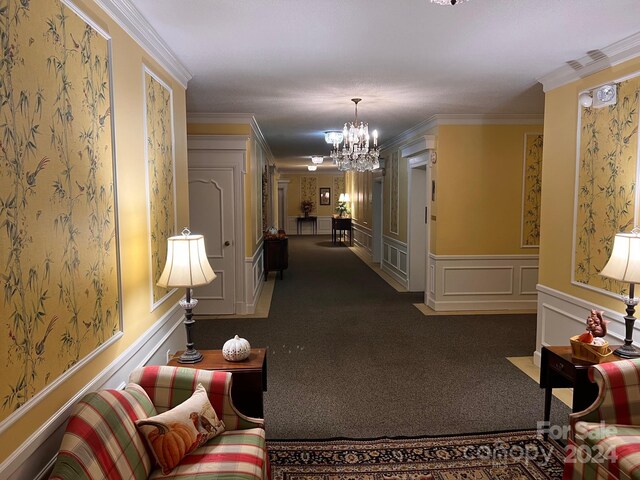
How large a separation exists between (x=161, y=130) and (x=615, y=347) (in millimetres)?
3179

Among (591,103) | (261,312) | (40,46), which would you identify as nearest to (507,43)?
(591,103)

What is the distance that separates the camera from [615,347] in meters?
2.88

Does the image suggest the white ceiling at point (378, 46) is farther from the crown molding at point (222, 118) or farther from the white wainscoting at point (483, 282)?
the white wainscoting at point (483, 282)

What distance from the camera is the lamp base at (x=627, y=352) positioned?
269 cm

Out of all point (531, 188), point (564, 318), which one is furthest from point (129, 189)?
point (531, 188)

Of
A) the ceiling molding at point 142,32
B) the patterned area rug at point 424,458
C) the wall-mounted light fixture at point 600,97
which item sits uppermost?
the ceiling molding at point 142,32

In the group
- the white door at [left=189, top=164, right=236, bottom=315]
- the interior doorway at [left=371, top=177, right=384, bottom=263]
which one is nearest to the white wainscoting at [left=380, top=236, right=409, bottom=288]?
the interior doorway at [left=371, top=177, right=384, bottom=263]

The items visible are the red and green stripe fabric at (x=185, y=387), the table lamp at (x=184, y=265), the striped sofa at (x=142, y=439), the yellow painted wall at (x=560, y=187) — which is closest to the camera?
the striped sofa at (x=142, y=439)

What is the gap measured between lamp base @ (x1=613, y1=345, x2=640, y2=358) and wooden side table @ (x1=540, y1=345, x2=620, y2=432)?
0.13ft

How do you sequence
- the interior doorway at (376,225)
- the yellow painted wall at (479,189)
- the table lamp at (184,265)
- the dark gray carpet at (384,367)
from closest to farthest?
the table lamp at (184,265) < the dark gray carpet at (384,367) < the yellow painted wall at (479,189) < the interior doorway at (376,225)

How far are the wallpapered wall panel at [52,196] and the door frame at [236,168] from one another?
11.3 feet

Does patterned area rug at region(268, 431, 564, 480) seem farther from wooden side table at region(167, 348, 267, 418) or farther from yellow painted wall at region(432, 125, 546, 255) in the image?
yellow painted wall at region(432, 125, 546, 255)

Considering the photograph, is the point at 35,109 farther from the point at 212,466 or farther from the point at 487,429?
the point at 487,429

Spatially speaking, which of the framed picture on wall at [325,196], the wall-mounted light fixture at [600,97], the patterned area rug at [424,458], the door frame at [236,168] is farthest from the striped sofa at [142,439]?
the framed picture on wall at [325,196]
